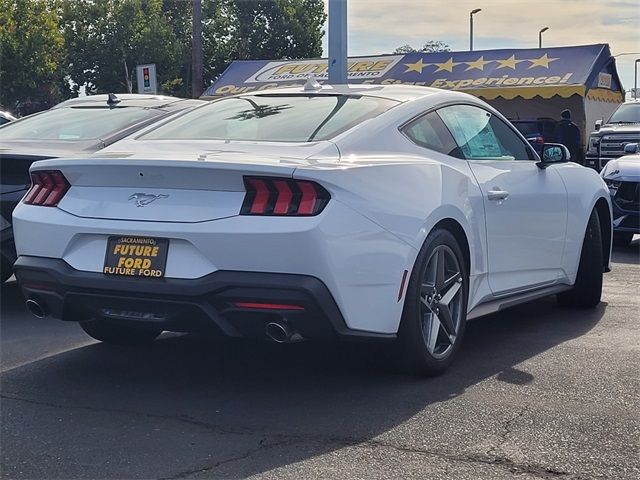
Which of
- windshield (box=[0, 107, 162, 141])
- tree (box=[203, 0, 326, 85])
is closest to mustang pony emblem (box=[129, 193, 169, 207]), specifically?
windshield (box=[0, 107, 162, 141])

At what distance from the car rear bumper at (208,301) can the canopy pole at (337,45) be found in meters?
8.79

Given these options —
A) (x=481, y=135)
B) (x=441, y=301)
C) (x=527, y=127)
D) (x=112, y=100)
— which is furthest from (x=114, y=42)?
(x=441, y=301)

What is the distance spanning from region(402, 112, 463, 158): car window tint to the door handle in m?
0.27

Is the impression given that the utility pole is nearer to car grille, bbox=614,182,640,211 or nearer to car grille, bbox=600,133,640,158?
car grille, bbox=600,133,640,158

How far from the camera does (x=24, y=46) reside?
40.0m

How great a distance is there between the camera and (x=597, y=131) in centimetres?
1945

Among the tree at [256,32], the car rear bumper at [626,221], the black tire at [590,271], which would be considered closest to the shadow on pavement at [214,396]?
the black tire at [590,271]

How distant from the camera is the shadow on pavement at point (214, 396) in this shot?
12.3ft

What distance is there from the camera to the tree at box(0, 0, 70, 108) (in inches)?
1560

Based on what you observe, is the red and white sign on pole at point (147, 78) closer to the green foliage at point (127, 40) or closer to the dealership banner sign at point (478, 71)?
the dealership banner sign at point (478, 71)

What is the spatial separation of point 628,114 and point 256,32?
37.3 meters

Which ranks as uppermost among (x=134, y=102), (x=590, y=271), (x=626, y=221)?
(x=134, y=102)

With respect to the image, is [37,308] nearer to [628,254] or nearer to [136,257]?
[136,257]

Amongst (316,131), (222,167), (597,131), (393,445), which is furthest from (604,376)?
(597,131)
